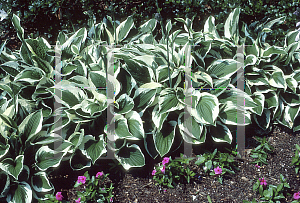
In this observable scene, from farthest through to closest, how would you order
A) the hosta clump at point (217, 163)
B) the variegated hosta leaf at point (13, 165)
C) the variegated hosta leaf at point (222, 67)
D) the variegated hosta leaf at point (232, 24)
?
the variegated hosta leaf at point (232, 24) < the variegated hosta leaf at point (222, 67) < the hosta clump at point (217, 163) < the variegated hosta leaf at point (13, 165)

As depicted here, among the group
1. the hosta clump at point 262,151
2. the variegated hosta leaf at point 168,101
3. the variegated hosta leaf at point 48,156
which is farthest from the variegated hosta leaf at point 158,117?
the hosta clump at point 262,151

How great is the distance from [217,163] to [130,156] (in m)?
0.74

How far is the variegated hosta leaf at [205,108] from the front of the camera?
2.37 meters

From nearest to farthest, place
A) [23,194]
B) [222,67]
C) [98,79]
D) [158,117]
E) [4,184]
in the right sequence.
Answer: [23,194]
[4,184]
[158,117]
[98,79]
[222,67]

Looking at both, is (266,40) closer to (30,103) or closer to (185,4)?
(185,4)

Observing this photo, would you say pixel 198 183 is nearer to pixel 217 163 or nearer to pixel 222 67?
pixel 217 163

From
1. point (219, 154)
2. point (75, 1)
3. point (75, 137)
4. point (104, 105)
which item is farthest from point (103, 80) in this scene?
point (75, 1)

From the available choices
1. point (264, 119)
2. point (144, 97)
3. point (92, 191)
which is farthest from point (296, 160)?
point (92, 191)

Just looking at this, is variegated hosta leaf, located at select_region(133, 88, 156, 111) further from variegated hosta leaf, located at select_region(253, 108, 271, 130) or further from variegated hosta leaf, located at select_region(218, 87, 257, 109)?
variegated hosta leaf, located at select_region(253, 108, 271, 130)

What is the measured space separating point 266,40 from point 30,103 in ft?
8.52

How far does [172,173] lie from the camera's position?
8.00 feet

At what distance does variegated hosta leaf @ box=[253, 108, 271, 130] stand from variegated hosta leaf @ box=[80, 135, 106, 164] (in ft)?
4.89

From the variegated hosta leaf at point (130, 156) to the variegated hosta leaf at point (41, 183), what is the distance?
57 cm

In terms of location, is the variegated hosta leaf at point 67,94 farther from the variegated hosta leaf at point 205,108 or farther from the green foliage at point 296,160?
the green foliage at point 296,160
